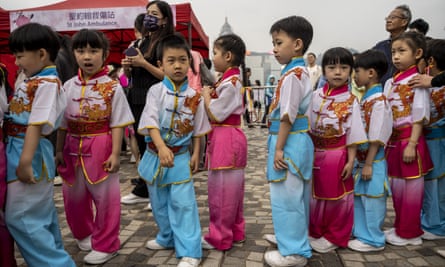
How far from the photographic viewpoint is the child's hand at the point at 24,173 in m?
2.02

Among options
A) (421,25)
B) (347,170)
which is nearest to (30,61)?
(347,170)

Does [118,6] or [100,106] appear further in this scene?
[118,6]

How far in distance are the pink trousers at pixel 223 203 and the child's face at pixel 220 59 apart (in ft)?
2.65

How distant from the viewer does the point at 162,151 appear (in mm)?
2418

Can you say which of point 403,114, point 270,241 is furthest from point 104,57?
point 403,114

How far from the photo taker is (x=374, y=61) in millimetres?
2893

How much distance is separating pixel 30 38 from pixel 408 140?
9.17 ft

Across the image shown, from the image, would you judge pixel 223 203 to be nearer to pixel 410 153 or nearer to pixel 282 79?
pixel 282 79

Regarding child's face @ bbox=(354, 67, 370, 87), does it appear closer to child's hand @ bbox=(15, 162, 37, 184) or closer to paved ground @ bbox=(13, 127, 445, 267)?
paved ground @ bbox=(13, 127, 445, 267)

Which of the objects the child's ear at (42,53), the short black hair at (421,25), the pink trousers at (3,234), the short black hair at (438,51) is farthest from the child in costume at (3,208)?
the short black hair at (421,25)

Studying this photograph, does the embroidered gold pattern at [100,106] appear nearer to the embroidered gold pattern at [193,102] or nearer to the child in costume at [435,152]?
the embroidered gold pattern at [193,102]

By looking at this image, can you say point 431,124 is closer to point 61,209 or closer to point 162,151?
point 162,151

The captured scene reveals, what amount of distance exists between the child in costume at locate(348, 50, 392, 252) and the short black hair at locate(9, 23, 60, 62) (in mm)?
2253

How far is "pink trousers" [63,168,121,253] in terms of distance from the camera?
263 cm
